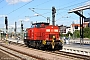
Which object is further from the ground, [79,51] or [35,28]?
[35,28]

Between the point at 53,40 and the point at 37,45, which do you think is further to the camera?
the point at 37,45

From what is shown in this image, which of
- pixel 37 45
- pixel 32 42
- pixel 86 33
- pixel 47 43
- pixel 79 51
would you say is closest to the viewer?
pixel 79 51

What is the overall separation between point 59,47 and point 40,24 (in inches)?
185

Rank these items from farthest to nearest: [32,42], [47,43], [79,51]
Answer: [32,42], [47,43], [79,51]

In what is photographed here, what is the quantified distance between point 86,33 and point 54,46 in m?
95.7

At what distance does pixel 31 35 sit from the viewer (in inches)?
1339

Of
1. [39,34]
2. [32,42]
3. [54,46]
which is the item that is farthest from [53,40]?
[32,42]

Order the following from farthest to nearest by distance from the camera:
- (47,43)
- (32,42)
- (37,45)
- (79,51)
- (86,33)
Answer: (86,33) < (32,42) < (37,45) < (47,43) < (79,51)

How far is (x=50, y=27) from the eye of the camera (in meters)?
29.1

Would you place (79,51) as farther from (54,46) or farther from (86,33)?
(86,33)

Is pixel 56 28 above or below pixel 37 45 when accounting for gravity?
above

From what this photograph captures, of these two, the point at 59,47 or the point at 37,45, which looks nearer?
the point at 59,47

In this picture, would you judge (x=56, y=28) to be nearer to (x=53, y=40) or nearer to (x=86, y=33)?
(x=53, y=40)

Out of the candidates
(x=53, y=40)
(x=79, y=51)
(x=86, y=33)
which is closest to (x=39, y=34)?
(x=53, y=40)
